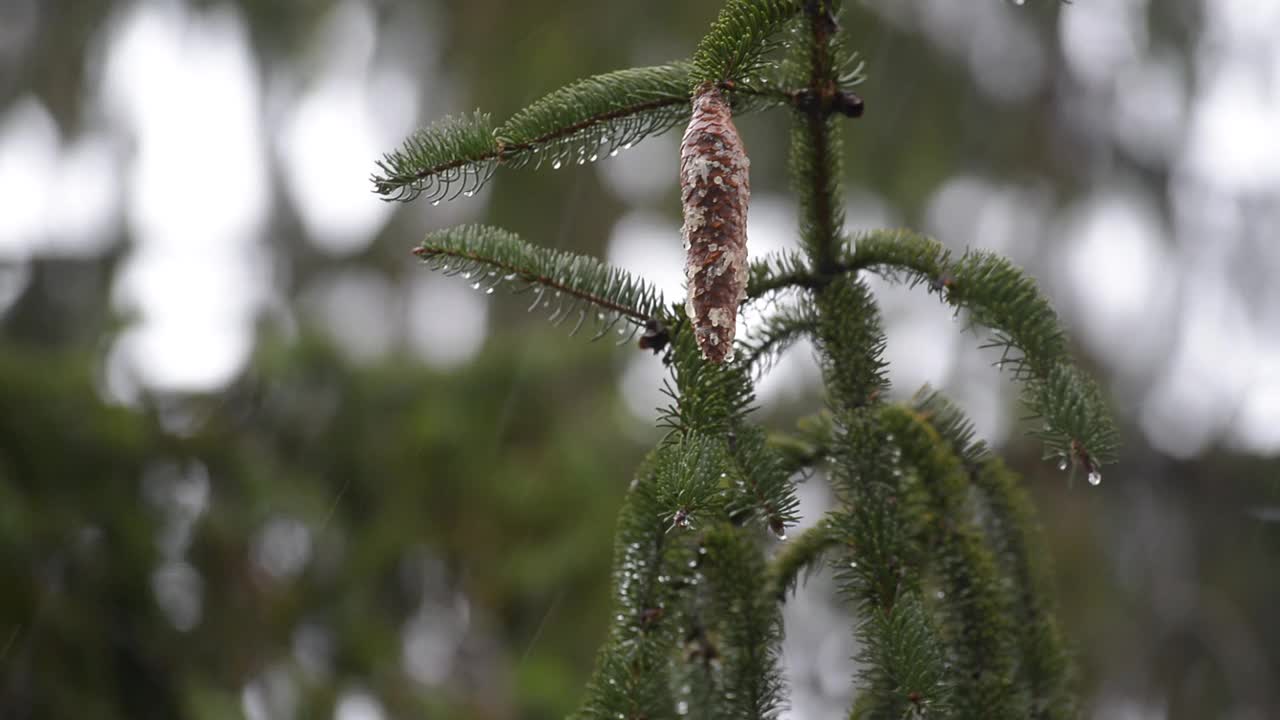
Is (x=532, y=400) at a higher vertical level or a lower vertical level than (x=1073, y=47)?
lower

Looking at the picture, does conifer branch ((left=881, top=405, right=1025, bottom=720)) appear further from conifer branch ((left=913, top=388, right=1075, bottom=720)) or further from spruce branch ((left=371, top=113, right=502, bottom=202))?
spruce branch ((left=371, top=113, right=502, bottom=202))

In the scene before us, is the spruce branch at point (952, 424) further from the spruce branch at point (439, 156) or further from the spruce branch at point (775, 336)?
the spruce branch at point (439, 156)

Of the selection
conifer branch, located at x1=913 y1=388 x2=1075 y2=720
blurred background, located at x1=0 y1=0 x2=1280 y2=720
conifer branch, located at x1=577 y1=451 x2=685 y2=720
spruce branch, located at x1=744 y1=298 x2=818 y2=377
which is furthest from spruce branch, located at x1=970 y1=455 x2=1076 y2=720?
blurred background, located at x1=0 y1=0 x2=1280 y2=720

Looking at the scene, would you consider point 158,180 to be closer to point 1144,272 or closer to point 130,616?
point 130,616

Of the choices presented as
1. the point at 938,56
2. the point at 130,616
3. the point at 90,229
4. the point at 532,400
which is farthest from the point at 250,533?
the point at 938,56

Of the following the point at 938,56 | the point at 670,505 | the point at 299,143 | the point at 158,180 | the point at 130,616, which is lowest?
the point at 670,505

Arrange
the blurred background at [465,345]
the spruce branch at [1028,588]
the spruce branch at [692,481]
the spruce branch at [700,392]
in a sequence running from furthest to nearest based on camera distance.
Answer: the blurred background at [465,345], the spruce branch at [1028,588], the spruce branch at [700,392], the spruce branch at [692,481]

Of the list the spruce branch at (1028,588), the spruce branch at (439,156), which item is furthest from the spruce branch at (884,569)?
the spruce branch at (439,156)
